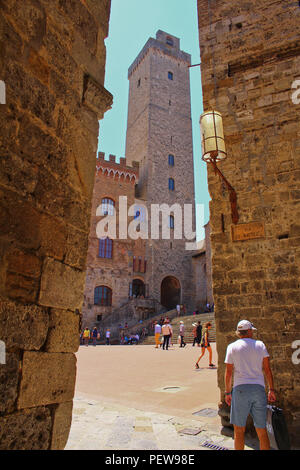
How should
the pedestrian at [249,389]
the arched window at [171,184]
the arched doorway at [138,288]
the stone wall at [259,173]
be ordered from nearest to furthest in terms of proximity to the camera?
the pedestrian at [249,389], the stone wall at [259,173], the arched doorway at [138,288], the arched window at [171,184]

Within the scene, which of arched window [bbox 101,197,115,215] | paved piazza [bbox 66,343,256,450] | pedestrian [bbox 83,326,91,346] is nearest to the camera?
paved piazza [bbox 66,343,256,450]

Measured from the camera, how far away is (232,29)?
5426 millimetres

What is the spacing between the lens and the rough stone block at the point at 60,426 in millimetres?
1890

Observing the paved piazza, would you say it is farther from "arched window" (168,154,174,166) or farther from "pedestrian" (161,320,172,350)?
"arched window" (168,154,174,166)

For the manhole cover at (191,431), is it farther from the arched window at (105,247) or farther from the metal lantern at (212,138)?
the arched window at (105,247)

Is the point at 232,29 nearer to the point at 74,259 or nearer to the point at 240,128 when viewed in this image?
the point at 240,128

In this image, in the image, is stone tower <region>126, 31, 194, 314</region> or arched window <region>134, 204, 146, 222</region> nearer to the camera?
arched window <region>134, 204, 146, 222</region>

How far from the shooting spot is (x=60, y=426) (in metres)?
1.95

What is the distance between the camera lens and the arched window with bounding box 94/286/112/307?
992 inches

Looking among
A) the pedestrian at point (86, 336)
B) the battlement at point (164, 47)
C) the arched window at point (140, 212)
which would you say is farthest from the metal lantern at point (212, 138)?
the battlement at point (164, 47)

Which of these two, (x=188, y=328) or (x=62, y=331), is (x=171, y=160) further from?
(x=62, y=331)

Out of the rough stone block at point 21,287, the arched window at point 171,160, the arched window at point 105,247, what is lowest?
the rough stone block at point 21,287

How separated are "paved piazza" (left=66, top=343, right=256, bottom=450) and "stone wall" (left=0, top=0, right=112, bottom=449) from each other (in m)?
1.83

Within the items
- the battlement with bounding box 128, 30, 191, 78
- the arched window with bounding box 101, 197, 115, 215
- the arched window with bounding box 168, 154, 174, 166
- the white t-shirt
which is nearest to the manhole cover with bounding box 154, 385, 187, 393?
the white t-shirt
